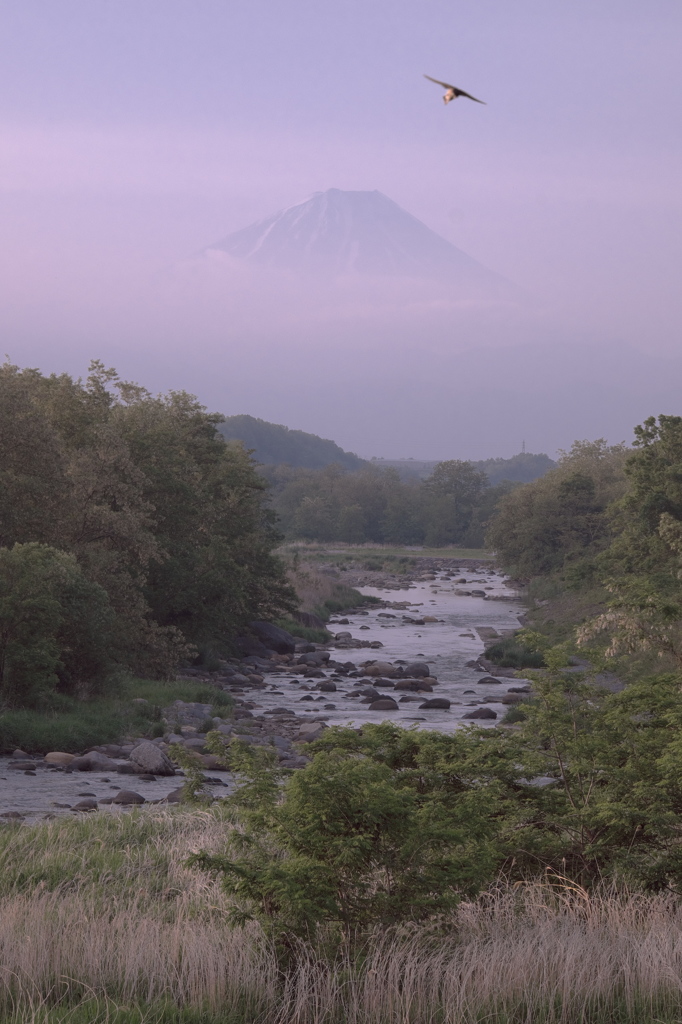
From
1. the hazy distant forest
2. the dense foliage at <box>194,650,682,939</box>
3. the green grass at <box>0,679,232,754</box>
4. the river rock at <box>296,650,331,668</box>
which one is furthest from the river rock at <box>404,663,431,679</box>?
the hazy distant forest

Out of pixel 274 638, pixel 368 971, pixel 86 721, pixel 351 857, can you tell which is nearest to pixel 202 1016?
pixel 368 971

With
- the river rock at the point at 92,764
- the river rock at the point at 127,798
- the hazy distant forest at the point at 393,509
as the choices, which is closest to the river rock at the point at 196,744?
the river rock at the point at 92,764

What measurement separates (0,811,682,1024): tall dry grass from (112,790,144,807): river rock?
29.7ft

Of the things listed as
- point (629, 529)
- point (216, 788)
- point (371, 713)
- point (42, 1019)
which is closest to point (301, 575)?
point (629, 529)

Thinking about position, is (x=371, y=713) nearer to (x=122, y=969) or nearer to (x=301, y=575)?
(x=122, y=969)

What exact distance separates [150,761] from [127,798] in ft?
9.96

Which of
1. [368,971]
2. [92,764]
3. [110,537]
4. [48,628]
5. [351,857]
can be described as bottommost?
[92,764]

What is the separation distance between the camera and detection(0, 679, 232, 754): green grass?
20.1 meters

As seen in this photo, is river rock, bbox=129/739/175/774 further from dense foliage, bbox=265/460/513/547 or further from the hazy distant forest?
dense foliage, bbox=265/460/513/547

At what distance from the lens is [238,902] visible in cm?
677

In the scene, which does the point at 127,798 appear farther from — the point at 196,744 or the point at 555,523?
the point at 555,523

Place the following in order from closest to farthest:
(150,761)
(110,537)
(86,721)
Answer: (150,761) < (86,721) < (110,537)

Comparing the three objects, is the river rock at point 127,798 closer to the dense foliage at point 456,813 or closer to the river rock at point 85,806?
the river rock at point 85,806

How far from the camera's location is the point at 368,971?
5602 mm
